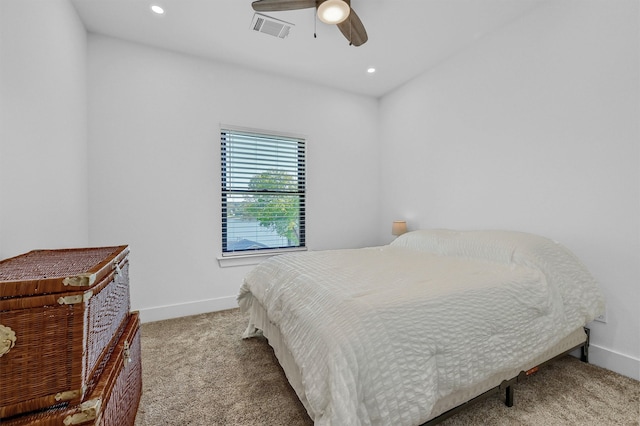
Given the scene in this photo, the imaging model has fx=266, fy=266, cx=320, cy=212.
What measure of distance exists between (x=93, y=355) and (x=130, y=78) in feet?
9.38

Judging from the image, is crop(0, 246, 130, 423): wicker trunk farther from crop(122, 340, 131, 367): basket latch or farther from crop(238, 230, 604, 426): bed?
crop(238, 230, 604, 426): bed

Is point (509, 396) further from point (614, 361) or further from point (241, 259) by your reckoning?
point (241, 259)

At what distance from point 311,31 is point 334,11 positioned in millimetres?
860

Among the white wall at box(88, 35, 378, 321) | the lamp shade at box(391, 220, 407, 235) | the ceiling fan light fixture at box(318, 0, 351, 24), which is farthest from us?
the lamp shade at box(391, 220, 407, 235)

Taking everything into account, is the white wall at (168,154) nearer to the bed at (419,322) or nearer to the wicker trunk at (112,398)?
the bed at (419,322)

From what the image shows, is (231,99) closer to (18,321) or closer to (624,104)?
(18,321)

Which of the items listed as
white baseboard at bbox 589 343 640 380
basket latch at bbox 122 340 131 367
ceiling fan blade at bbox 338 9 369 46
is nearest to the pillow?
white baseboard at bbox 589 343 640 380

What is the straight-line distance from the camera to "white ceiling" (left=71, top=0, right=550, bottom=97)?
229 centimetres

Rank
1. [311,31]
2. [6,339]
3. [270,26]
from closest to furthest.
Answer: [6,339]
[270,26]
[311,31]

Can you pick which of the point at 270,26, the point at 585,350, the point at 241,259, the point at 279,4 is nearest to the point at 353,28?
the point at 279,4

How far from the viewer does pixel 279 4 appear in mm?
1843

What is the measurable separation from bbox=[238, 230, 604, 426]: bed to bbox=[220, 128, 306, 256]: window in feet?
3.92

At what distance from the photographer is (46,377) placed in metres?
0.76

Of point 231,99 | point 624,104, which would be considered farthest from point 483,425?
point 231,99
